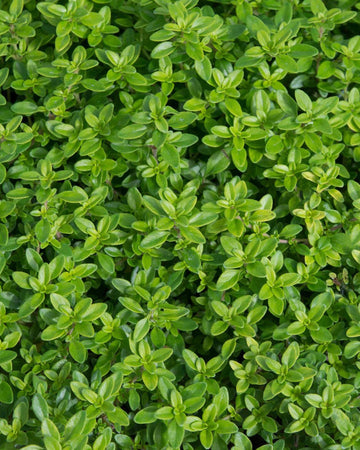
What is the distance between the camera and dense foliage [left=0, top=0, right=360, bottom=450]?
5.82 feet

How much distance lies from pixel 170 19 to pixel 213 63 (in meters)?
0.22

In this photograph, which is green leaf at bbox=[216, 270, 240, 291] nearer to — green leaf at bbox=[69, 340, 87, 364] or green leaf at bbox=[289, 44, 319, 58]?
green leaf at bbox=[69, 340, 87, 364]

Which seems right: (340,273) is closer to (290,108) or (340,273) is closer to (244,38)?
(290,108)

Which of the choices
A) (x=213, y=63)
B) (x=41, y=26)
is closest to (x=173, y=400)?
(x=213, y=63)

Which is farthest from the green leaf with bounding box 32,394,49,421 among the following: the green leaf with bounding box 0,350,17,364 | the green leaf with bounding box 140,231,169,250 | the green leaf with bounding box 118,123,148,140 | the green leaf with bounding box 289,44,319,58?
the green leaf with bounding box 289,44,319,58

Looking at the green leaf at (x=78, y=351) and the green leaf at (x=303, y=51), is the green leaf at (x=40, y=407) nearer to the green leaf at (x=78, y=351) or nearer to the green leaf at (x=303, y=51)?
the green leaf at (x=78, y=351)

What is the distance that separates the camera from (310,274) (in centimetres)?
196

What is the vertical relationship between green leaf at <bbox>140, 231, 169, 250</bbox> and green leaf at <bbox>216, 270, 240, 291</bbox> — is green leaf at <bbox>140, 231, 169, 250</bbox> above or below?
above

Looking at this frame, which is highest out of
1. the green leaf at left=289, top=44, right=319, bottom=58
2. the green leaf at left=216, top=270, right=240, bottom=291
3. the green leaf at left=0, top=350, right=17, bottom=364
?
the green leaf at left=289, top=44, right=319, bottom=58

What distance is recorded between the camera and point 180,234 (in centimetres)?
193

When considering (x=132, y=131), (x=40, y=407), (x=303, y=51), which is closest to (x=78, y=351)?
(x=40, y=407)

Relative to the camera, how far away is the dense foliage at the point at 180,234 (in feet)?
5.82

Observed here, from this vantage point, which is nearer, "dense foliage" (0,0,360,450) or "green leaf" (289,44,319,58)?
"dense foliage" (0,0,360,450)

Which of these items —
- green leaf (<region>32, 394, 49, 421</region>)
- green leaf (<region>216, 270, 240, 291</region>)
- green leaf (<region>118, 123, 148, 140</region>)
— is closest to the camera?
green leaf (<region>32, 394, 49, 421</region>)
